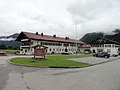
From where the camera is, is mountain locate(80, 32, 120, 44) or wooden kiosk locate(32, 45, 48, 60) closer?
wooden kiosk locate(32, 45, 48, 60)

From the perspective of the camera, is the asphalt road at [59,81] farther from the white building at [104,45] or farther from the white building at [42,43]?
the white building at [104,45]

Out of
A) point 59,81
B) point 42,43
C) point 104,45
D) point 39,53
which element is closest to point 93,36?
point 104,45

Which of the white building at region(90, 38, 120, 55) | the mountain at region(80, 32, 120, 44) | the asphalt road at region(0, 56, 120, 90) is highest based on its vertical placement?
the mountain at region(80, 32, 120, 44)

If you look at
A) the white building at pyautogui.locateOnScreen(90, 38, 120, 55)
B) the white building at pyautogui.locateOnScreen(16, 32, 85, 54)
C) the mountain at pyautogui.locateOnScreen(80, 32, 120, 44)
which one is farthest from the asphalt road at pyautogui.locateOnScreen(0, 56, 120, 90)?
the mountain at pyautogui.locateOnScreen(80, 32, 120, 44)

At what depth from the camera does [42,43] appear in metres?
78.6

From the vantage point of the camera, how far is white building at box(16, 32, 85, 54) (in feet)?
240

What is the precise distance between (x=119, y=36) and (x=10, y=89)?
145 meters

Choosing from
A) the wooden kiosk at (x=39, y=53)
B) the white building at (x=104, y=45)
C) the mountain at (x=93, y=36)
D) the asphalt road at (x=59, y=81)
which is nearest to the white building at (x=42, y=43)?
the white building at (x=104, y=45)

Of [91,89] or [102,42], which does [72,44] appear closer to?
[102,42]

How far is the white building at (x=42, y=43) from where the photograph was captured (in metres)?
73.2

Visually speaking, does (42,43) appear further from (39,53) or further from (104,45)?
(39,53)

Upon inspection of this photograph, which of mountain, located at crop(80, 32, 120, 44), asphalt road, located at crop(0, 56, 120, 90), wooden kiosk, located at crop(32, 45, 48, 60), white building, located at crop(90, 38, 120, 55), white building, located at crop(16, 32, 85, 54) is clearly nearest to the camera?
asphalt road, located at crop(0, 56, 120, 90)

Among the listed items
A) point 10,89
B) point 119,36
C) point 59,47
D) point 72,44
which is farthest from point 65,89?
point 119,36

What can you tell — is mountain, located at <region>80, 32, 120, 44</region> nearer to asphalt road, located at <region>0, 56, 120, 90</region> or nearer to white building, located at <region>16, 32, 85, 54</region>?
white building, located at <region>16, 32, 85, 54</region>
